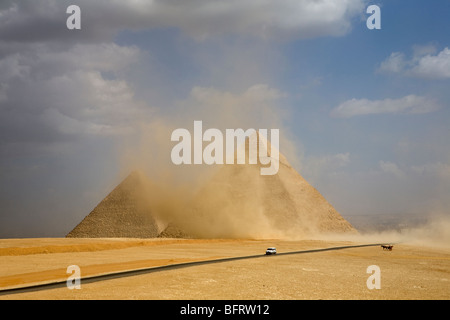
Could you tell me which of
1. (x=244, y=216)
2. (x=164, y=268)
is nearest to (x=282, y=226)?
(x=244, y=216)

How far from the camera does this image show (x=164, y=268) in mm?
31766

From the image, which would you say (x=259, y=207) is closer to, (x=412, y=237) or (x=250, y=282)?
(x=412, y=237)

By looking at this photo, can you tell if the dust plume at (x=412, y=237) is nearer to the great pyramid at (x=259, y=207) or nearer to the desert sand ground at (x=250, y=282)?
the great pyramid at (x=259, y=207)

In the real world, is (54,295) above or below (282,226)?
below

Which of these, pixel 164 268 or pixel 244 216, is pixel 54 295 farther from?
pixel 244 216

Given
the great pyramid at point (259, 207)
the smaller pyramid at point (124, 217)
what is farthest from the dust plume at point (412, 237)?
the smaller pyramid at point (124, 217)

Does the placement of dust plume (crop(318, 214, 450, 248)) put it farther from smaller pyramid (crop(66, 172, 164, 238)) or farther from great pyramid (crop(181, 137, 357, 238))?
smaller pyramid (crop(66, 172, 164, 238))

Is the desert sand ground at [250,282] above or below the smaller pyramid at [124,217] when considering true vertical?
below

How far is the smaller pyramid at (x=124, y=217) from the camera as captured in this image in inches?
3624

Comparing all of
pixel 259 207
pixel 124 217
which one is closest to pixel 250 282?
pixel 259 207

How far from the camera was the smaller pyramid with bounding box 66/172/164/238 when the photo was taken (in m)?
92.0

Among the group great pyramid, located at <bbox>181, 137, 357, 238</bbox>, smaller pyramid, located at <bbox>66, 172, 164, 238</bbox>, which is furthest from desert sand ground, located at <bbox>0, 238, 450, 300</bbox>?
smaller pyramid, located at <bbox>66, 172, 164, 238</bbox>

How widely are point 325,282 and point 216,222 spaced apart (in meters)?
61.5

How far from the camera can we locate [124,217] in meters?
95.4
